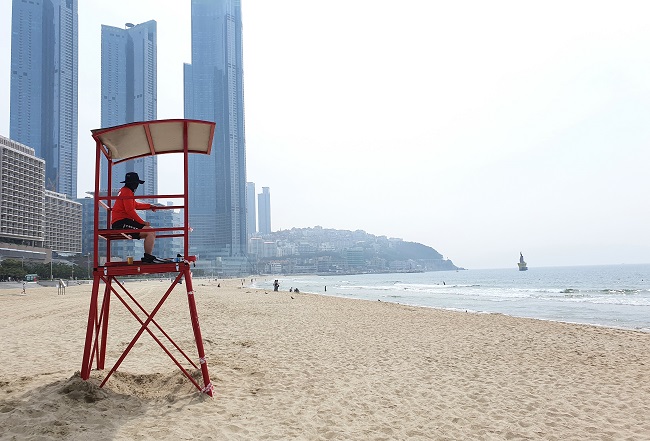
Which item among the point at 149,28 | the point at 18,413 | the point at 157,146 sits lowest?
the point at 18,413

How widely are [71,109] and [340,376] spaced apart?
176540mm

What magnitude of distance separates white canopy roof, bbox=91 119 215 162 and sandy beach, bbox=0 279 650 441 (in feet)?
10.2

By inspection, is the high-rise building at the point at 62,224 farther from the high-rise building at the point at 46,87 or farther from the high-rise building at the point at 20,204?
the high-rise building at the point at 46,87

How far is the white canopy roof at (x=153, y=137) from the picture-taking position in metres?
5.62

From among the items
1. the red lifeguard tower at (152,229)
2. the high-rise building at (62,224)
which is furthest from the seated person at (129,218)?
the high-rise building at (62,224)

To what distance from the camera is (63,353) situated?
339 inches

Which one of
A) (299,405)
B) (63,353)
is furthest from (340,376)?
(63,353)

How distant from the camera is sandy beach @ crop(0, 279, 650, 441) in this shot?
4.67m

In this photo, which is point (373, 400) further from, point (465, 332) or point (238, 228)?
point (238, 228)

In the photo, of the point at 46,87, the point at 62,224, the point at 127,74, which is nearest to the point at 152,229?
the point at 62,224

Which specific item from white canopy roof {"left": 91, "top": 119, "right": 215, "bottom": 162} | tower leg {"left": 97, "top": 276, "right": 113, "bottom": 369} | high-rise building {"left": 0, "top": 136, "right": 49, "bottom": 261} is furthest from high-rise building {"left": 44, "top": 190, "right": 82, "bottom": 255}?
white canopy roof {"left": 91, "top": 119, "right": 215, "bottom": 162}

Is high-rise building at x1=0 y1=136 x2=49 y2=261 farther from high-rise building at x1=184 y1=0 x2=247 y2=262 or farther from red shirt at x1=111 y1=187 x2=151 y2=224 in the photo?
red shirt at x1=111 y1=187 x2=151 y2=224

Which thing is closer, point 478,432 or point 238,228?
point 478,432

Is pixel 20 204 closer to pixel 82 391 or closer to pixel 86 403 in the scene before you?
pixel 82 391
